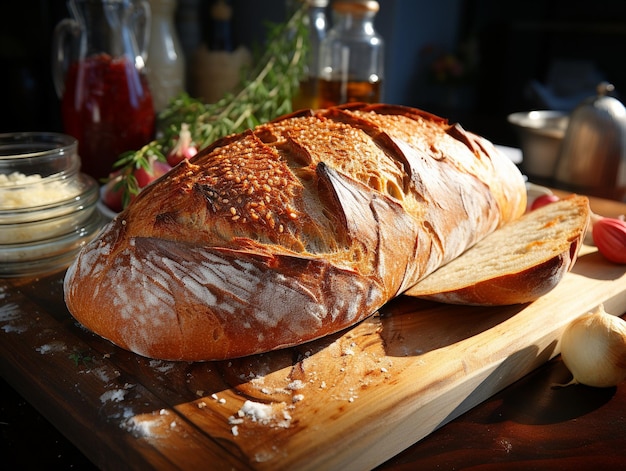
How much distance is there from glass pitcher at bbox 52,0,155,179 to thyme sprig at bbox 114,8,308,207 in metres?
0.10

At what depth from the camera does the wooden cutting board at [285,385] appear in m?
0.93

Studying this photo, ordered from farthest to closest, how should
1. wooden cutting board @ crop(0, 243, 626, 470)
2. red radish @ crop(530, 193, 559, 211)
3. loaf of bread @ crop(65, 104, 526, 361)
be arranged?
red radish @ crop(530, 193, 559, 211) → loaf of bread @ crop(65, 104, 526, 361) → wooden cutting board @ crop(0, 243, 626, 470)

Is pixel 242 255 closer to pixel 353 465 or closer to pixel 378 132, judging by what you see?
pixel 353 465

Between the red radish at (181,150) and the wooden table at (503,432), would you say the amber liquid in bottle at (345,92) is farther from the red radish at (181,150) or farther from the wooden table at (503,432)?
the wooden table at (503,432)

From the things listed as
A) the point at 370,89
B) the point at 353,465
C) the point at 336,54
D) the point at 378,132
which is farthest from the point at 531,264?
the point at 336,54

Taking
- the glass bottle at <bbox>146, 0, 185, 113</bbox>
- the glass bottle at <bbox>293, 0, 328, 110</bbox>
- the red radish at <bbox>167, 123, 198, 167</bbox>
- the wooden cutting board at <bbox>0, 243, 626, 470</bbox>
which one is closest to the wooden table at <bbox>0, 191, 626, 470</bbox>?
the wooden cutting board at <bbox>0, 243, 626, 470</bbox>

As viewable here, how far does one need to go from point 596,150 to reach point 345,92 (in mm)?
1026

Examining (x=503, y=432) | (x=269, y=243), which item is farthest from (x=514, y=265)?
(x=269, y=243)

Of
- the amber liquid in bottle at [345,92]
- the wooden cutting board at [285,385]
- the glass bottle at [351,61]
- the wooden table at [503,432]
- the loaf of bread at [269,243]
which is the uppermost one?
the glass bottle at [351,61]

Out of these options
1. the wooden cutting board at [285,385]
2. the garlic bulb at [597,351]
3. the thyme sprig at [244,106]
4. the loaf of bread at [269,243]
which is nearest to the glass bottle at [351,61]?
the thyme sprig at [244,106]

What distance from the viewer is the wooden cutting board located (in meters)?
0.93

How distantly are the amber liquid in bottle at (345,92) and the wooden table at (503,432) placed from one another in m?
1.39

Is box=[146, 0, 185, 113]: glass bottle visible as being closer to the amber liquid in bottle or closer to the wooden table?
the amber liquid in bottle

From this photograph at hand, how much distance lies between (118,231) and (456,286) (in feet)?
2.43
